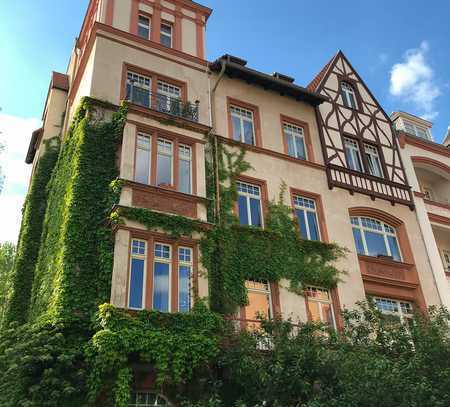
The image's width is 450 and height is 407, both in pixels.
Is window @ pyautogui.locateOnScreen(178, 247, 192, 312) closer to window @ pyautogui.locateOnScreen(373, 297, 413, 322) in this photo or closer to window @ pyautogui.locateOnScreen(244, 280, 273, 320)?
window @ pyautogui.locateOnScreen(244, 280, 273, 320)

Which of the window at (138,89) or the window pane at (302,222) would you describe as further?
the window pane at (302,222)

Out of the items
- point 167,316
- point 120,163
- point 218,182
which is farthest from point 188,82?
point 167,316

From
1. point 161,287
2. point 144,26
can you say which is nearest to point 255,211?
point 161,287

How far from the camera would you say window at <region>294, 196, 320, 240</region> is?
1970 centimetres

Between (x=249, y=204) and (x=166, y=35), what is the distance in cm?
849

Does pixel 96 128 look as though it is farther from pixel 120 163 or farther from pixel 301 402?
pixel 301 402

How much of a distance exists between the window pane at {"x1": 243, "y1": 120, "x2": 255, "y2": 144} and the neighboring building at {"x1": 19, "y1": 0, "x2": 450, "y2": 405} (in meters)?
0.07

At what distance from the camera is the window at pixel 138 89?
1831 cm

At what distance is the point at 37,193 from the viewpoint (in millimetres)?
19875

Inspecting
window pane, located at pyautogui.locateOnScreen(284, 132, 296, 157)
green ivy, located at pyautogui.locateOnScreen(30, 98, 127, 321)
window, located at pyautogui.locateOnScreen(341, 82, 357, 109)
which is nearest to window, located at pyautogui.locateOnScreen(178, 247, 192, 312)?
green ivy, located at pyautogui.locateOnScreen(30, 98, 127, 321)

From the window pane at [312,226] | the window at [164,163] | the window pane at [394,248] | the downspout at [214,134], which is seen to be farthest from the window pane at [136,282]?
the window pane at [394,248]

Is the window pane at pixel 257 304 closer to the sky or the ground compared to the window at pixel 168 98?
closer to the ground

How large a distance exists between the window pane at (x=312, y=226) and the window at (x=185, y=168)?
5629 millimetres

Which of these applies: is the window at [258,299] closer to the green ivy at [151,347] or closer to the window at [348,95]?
the green ivy at [151,347]
